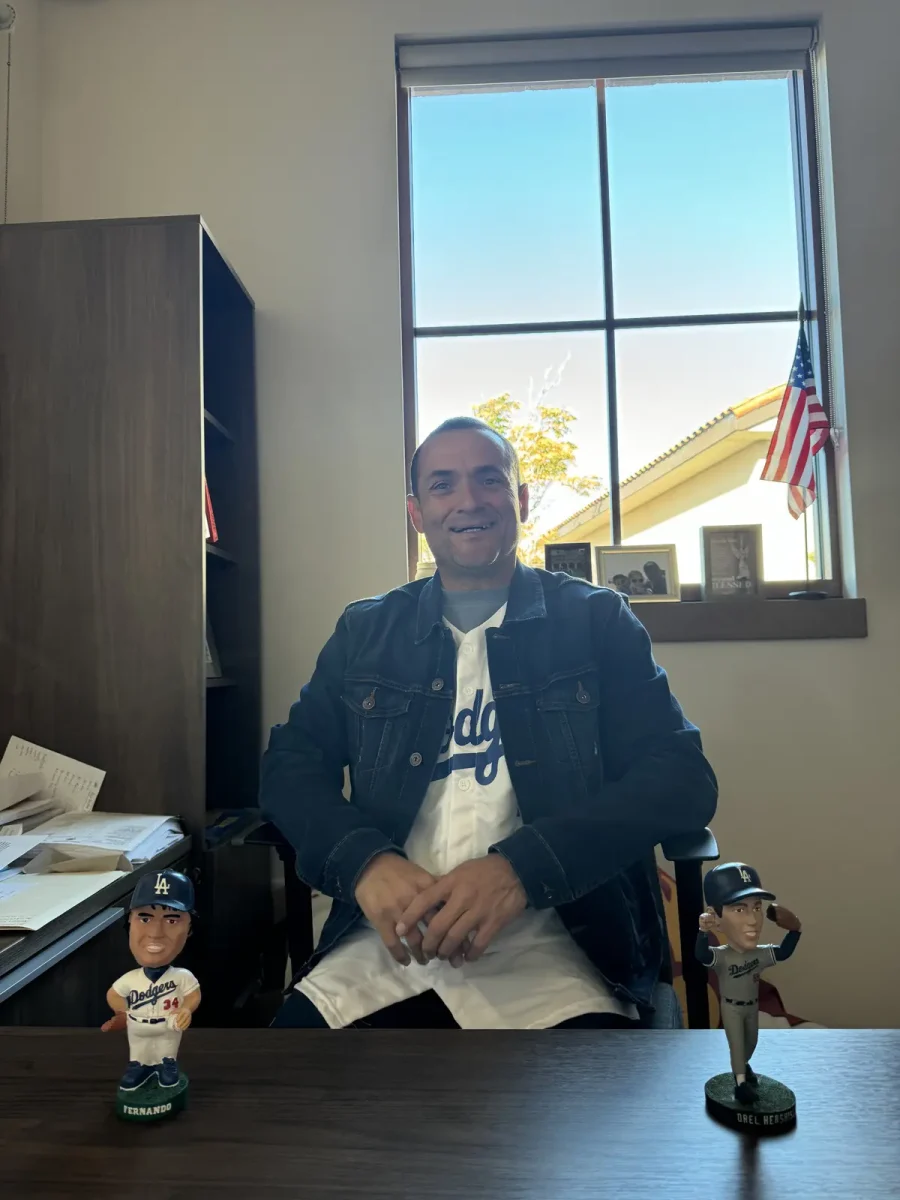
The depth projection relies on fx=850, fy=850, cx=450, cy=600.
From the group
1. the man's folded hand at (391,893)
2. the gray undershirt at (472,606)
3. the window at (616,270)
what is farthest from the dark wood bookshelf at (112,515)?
the window at (616,270)

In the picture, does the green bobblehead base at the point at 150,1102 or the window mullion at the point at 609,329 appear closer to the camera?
the green bobblehead base at the point at 150,1102

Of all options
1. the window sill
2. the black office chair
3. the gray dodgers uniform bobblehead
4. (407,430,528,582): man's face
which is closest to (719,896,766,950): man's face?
the gray dodgers uniform bobblehead

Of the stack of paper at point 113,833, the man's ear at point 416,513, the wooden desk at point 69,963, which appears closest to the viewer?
the wooden desk at point 69,963

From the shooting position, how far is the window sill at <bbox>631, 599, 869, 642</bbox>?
1968 millimetres

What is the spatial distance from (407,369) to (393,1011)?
5.20 feet

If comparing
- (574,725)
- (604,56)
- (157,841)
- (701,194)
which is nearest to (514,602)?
(574,725)

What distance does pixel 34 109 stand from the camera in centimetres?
213

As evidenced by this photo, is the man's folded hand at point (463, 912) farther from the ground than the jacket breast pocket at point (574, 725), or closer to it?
closer to it

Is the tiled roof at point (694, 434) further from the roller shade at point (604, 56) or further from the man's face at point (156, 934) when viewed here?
the man's face at point (156, 934)

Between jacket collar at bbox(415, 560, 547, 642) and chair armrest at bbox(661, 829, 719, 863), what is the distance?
1.27 feet

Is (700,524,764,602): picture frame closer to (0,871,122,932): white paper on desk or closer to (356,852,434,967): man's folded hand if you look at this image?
(356,852,434,967): man's folded hand

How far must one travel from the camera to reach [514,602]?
1.35 meters

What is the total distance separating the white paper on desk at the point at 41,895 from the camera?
0.99 m

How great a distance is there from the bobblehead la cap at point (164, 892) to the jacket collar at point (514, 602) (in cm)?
74
